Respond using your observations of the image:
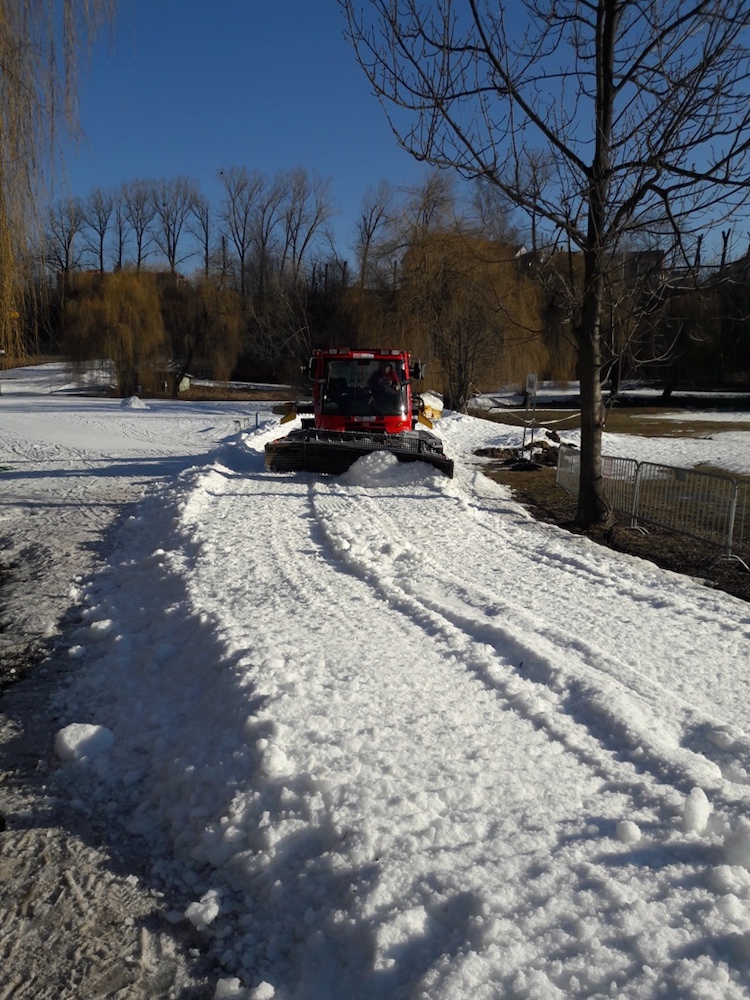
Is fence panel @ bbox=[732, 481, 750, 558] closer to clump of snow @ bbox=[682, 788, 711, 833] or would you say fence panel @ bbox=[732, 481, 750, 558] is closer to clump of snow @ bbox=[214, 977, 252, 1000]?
clump of snow @ bbox=[682, 788, 711, 833]

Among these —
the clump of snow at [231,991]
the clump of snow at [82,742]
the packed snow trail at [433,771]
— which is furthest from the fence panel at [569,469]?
the clump of snow at [231,991]

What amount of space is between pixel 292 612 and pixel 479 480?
9.67 meters

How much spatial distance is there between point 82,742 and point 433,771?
2044mm

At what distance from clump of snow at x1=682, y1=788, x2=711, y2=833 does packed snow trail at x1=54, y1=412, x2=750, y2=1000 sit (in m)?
0.01

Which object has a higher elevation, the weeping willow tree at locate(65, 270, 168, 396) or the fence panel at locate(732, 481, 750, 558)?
the weeping willow tree at locate(65, 270, 168, 396)

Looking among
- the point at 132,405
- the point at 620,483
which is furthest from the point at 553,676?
the point at 132,405

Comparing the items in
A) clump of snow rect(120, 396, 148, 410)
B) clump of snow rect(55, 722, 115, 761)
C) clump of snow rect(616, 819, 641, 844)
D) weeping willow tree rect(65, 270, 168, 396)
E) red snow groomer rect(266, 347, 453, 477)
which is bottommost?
clump of snow rect(120, 396, 148, 410)

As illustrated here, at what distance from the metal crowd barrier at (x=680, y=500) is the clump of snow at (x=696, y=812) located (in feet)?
20.5

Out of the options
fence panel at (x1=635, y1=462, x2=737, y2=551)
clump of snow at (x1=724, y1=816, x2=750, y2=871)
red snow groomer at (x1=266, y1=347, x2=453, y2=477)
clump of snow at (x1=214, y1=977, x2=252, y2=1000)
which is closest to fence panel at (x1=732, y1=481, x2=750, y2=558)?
fence panel at (x1=635, y1=462, x2=737, y2=551)

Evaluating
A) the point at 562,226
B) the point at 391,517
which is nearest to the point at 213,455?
the point at 391,517

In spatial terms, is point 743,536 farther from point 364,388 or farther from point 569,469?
point 364,388

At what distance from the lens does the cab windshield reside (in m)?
16.4

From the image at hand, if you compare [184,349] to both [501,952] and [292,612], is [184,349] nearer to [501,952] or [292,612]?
[292,612]

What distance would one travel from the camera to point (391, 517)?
1097 cm
